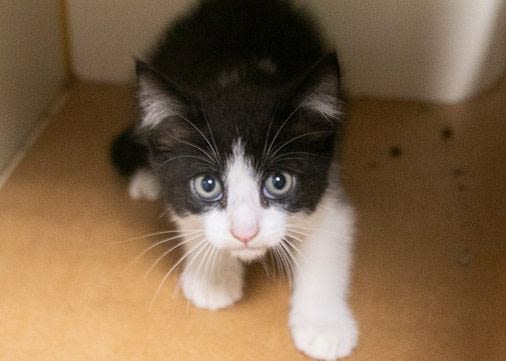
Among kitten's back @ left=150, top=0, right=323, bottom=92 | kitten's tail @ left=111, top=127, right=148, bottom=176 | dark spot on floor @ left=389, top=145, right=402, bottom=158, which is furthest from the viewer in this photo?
dark spot on floor @ left=389, top=145, right=402, bottom=158

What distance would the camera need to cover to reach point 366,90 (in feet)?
5.90

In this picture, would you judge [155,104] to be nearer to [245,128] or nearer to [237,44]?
[245,128]

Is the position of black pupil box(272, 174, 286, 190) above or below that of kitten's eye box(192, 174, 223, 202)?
above

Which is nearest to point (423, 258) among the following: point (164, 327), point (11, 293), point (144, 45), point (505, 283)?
point (505, 283)

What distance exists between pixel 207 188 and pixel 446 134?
0.83m

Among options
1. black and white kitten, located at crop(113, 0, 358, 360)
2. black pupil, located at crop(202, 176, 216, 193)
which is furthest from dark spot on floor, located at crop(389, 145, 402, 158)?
black pupil, located at crop(202, 176, 216, 193)

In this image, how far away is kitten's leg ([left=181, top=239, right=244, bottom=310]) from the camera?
4.00 ft

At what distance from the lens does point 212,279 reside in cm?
123

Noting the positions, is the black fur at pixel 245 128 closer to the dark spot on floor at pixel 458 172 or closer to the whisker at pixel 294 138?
the whisker at pixel 294 138

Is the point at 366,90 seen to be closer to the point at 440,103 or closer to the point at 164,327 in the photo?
the point at 440,103

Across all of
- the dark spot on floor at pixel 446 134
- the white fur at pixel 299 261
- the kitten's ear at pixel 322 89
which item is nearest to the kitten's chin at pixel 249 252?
the white fur at pixel 299 261

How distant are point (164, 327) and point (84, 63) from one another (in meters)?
0.92

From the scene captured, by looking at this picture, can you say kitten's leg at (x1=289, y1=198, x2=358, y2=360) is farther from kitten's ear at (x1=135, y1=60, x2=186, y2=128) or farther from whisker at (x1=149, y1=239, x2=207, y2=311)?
kitten's ear at (x1=135, y1=60, x2=186, y2=128)

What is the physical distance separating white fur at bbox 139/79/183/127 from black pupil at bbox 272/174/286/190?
0.18 meters
